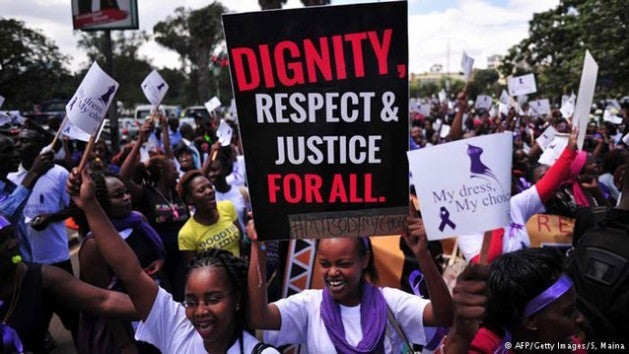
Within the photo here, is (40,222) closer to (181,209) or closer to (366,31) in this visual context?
(181,209)

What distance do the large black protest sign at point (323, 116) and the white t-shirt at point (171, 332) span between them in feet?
1.67

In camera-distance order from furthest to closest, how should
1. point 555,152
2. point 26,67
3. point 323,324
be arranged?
point 26,67, point 555,152, point 323,324

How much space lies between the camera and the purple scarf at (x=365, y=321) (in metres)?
2.35

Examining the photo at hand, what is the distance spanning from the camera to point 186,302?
2352 millimetres

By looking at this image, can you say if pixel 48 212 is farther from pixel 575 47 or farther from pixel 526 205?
pixel 575 47

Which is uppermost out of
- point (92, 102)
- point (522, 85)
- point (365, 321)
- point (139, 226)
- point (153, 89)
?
point (92, 102)

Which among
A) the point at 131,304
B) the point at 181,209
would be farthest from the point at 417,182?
the point at 181,209

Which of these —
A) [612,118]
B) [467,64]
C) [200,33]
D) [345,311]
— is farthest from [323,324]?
[200,33]

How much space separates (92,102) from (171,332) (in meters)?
1.29

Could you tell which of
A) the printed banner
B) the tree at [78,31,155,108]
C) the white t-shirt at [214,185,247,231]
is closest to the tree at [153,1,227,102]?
the tree at [78,31,155,108]

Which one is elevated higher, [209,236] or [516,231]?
[516,231]

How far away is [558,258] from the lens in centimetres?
230

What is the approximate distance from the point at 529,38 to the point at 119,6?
29.8 metres

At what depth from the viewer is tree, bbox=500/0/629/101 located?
69.5ft
